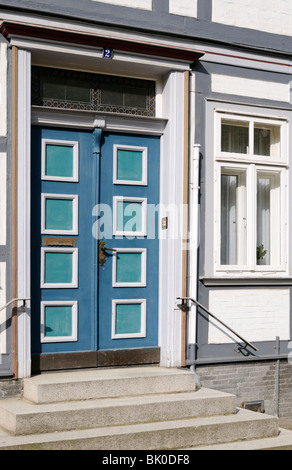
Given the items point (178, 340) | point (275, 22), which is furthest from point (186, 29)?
point (178, 340)

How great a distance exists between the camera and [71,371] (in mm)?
7531

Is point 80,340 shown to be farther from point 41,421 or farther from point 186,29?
point 186,29

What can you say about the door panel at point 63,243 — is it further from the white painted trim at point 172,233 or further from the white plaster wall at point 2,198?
the white painted trim at point 172,233

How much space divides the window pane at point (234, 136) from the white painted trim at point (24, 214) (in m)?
→ 2.40

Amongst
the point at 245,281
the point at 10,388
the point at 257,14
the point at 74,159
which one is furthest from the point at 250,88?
the point at 10,388

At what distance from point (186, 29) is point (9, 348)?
3876 millimetres

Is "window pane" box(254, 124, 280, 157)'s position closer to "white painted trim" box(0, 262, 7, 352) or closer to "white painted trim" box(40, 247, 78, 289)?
"white painted trim" box(40, 247, 78, 289)

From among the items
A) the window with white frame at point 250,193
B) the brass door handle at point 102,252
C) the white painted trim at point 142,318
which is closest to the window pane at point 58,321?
the white painted trim at point 142,318

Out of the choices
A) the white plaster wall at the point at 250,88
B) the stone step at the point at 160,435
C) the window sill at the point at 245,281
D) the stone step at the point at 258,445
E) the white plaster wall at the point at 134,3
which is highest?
the white plaster wall at the point at 134,3

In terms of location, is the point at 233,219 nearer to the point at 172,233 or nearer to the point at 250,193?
the point at 250,193

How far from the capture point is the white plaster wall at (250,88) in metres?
8.37

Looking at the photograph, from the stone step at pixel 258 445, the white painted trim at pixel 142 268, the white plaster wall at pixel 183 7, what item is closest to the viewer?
the stone step at pixel 258 445

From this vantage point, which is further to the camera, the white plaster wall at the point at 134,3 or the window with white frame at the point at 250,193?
the window with white frame at the point at 250,193

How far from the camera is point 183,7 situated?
8.13 m
